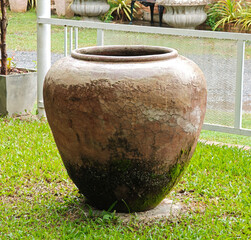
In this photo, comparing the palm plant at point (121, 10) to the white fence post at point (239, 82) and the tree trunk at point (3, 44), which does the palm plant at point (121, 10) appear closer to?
the tree trunk at point (3, 44)

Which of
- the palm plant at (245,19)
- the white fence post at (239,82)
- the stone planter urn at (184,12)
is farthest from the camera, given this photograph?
the stone planter urn at (184,12)

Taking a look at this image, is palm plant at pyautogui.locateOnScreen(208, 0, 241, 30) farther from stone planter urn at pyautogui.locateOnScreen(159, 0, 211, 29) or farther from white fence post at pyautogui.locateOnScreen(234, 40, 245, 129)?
white fence post at pyautogui.locateOnScreen(234, 40, 245, 129)

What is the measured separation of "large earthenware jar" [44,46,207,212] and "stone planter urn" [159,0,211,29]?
10.5 metres

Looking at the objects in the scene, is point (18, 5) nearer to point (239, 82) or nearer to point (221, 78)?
point (221, 78)

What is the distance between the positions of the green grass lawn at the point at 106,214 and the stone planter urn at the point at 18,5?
12.5 metres

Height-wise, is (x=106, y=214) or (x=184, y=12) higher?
(x=184, y=12)

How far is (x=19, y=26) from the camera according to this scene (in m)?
15.6

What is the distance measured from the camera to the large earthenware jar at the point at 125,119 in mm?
3328

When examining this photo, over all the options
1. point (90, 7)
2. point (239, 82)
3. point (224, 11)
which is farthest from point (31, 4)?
point (239, 82)

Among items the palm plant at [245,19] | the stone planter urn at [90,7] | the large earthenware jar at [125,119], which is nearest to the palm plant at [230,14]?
the palm plant at [245,19]

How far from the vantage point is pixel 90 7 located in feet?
49.6

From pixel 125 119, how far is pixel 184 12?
1119cm

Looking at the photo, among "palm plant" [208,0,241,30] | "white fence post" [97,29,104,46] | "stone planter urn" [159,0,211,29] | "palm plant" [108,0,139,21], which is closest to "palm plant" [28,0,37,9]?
"palm plant" [108,0,139,21]

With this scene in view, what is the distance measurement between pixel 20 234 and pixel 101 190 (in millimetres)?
627
